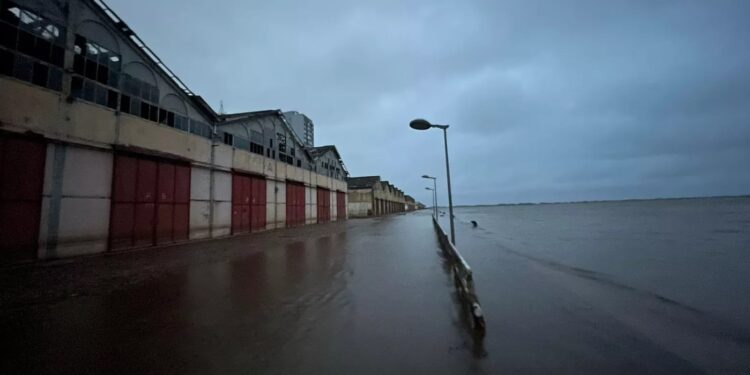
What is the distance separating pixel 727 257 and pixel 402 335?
1861 cm

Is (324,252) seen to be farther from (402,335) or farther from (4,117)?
(4,117)

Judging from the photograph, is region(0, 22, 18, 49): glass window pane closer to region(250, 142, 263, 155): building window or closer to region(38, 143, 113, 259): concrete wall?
region(38, 143, 113, 259): concrete wall

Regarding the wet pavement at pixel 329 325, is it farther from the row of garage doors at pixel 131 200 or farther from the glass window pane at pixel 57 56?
the glass window pane at pixel 57 56

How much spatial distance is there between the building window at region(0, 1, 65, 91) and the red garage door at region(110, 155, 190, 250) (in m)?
3.76

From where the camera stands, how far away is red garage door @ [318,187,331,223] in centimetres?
3628

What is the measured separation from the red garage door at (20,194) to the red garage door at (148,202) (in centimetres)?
260

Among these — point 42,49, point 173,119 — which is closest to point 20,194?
point 42,49

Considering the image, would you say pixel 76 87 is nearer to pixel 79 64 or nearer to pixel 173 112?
pixel 79 64

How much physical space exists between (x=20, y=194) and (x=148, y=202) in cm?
468

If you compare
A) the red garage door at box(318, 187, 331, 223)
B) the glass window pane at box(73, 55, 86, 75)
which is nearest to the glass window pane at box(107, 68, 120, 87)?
the glass window pane at box(73, 55, 86, 75)

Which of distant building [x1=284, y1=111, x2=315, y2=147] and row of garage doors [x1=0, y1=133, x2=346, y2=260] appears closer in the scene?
row of garage doors [x1=0, y1=133, x2=346, y2=260]

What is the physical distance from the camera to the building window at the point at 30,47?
10.1 m

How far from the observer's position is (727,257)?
44.8 feet

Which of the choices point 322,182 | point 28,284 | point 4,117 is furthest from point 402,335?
point 322,182
